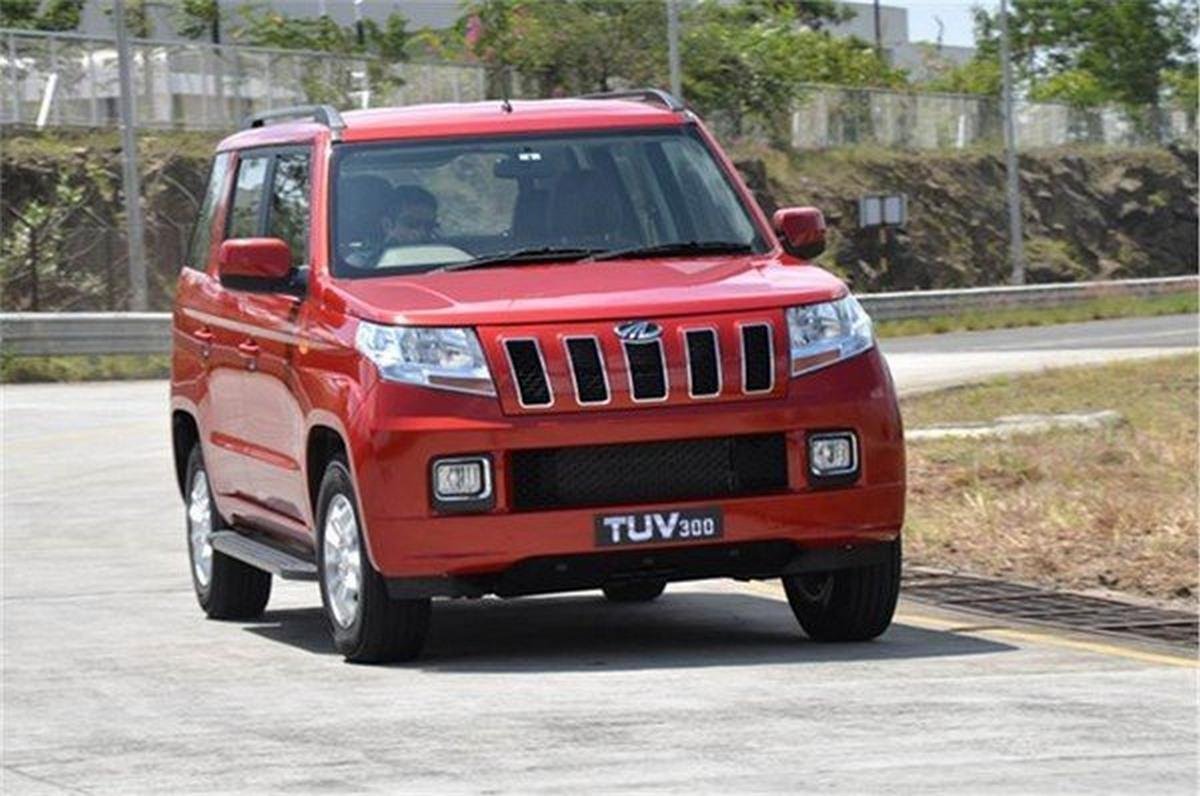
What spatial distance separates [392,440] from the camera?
439 inches

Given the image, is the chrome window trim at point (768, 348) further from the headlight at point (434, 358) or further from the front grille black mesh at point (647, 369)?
the headlight at point (434, 358)

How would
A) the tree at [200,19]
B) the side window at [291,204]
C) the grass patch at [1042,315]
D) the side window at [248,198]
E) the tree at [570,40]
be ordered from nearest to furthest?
the side window at [291,204]
the side window at [248,198]
the grass patch at [1042,315]
the tree at [200,19]
the tree at [570,40]

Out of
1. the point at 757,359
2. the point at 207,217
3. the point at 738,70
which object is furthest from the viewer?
the point at 738,70

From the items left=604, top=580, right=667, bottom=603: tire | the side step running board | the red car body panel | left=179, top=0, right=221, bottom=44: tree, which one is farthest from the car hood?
left=179, top=0, right=221, bottom=44: tree

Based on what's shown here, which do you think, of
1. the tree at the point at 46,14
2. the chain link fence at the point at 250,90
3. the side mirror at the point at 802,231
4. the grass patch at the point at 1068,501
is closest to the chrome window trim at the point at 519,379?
the side mirror at the point at 802,231

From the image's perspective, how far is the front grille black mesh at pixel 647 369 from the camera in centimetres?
1112

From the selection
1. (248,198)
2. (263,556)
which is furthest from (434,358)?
(248,198)

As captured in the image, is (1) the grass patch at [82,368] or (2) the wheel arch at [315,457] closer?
(2) the wheel arch at [315,457]

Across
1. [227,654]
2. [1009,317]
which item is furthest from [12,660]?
[1009,317]

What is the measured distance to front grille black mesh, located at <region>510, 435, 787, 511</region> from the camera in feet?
36.6

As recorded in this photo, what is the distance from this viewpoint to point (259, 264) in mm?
12211

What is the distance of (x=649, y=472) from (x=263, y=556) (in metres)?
2.09

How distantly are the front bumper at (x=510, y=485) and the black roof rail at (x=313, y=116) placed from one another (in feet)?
5.91

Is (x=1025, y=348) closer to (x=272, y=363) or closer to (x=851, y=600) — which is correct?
(x=272, y=363)
